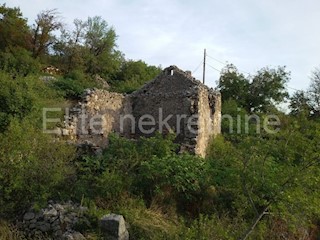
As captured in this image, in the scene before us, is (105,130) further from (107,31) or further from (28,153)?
(107,31)

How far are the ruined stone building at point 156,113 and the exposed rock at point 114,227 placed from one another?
4907 millimetres

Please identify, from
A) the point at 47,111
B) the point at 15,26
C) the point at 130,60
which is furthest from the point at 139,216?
the point at 130,60

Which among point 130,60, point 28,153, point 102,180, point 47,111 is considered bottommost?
point 102,180

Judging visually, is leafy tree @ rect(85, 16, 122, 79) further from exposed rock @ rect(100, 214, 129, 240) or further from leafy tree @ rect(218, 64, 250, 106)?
exposed rock @ rect(100, 214, 129, 240)

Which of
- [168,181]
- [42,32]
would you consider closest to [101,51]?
[42,32]

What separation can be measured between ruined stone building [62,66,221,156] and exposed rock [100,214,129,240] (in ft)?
16.1

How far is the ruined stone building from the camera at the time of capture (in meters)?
12.2

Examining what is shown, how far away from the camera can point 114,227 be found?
6.57 meters

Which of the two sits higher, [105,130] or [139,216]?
[105,130]

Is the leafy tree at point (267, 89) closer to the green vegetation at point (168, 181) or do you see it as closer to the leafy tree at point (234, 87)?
the leafy tree at point (234, 87)

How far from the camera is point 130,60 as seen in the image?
3125 centimetres

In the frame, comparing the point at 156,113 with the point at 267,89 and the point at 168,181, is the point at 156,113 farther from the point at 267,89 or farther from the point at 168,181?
the point at 267,89

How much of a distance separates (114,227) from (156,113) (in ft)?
26.1

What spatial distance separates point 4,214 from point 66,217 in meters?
1.19
